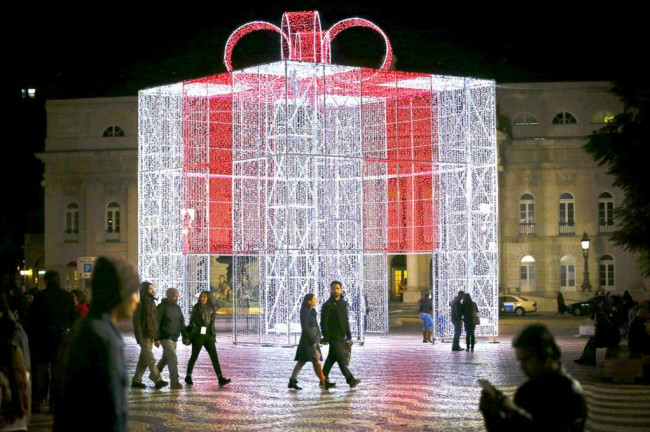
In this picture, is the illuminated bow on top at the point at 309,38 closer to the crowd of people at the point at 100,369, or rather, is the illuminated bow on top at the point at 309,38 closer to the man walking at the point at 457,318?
the man walking at the point at 457,318

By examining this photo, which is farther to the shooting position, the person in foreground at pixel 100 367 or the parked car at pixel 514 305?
the parked car at pixel 514 305

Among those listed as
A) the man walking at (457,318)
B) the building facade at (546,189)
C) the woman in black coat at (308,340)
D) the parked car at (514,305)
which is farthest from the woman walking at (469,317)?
the building facade at (546,189)

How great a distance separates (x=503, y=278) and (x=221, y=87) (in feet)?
109

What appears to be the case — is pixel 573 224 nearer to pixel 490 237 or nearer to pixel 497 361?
pixel 490 237

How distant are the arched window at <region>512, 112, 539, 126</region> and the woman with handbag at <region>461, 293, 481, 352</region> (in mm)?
35017

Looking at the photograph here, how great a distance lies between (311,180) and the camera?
26.9 m

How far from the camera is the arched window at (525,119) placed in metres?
59.5

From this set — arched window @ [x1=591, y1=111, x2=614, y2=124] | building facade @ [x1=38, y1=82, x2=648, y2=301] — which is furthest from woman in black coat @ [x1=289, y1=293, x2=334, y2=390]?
arched window @ [x1=591, y1=111, x2=614, y2=124]

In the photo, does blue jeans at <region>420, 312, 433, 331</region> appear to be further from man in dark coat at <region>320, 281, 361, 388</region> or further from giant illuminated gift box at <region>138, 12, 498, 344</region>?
man in dark coat at <region>320, 281, 361, 388</region>

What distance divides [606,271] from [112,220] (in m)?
26.7

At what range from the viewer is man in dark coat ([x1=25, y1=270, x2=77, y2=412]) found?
576 inches

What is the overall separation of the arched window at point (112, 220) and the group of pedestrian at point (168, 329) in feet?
151

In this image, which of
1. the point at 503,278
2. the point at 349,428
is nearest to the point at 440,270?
the point at 349,428

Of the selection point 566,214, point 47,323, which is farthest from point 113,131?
point 47,323
